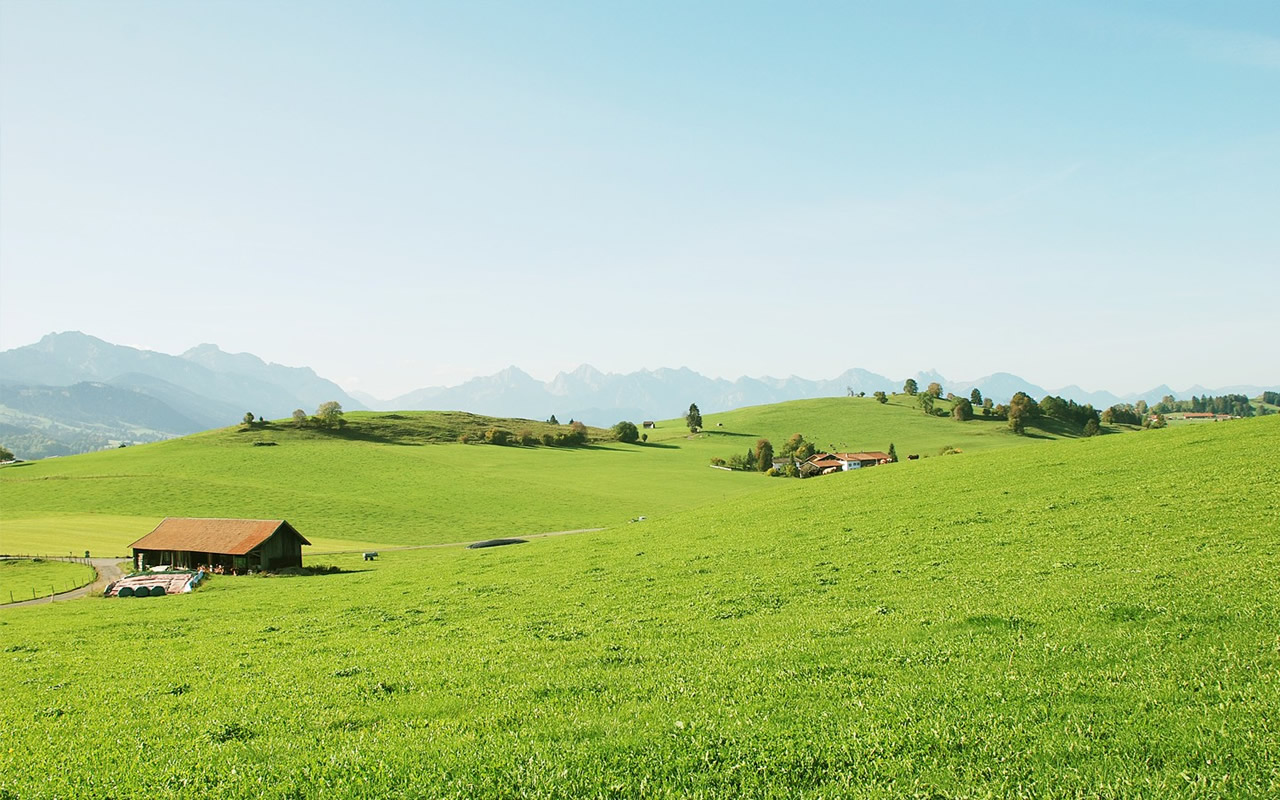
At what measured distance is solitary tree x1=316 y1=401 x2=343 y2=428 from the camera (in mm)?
169500

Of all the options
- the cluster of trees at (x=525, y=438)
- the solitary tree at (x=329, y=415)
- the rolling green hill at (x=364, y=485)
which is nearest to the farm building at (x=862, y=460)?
the rolling green hill at (x=364, y=485)

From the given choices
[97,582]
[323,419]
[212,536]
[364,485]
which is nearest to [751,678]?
[97,582]

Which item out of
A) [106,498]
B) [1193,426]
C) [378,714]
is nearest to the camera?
[378,714]

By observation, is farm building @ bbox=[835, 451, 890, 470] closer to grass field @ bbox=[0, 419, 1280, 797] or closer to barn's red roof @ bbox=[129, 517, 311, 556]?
barn's red roof @ bbox=[129, 517, 311, 556]

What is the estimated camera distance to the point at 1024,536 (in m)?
27.9

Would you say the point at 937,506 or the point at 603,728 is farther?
the point at 937,506

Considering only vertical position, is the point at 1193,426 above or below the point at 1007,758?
above

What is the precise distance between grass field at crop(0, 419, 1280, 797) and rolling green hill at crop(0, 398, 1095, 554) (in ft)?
167

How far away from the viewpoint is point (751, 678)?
13.2 m

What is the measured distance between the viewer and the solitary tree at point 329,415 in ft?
556

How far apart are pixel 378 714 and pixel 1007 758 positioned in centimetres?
1058

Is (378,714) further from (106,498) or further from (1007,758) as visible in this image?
(106,498)

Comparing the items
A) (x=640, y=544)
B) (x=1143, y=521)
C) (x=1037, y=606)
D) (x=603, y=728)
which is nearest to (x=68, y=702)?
(x=603, y=728)

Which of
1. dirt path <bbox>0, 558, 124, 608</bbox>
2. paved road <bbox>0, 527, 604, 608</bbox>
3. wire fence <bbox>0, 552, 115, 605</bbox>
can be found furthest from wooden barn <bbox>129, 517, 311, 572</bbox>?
wire fence <bbox>0, 552, 115, 605</bbox>
